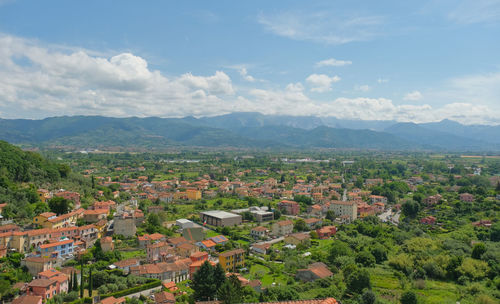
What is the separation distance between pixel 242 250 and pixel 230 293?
34.5 ft

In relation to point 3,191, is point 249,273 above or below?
below

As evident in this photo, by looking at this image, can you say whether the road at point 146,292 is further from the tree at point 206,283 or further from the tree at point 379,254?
the tree at point 379,254

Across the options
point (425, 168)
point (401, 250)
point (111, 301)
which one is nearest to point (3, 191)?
point (111, 301)

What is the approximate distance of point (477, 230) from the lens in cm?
4069

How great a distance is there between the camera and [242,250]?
101ft

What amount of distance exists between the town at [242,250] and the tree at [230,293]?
69 mm

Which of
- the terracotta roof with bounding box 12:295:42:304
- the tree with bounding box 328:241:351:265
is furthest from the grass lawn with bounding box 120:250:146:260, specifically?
the tree with bounding box 328:241:351:265

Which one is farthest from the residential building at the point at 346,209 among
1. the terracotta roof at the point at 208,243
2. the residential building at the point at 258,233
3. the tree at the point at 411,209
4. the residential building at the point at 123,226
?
the residential building at the point at 123,226

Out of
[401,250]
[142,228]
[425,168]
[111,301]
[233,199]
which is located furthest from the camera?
[425,168]

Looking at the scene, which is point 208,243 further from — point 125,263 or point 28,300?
point 28,300

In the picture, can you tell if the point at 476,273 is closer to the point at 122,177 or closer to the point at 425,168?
the point at 122,177

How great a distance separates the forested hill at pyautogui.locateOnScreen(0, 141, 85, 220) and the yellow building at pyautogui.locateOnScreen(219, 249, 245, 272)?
72.0ft

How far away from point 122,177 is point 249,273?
63.8 metres

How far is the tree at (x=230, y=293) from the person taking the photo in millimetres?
19920
